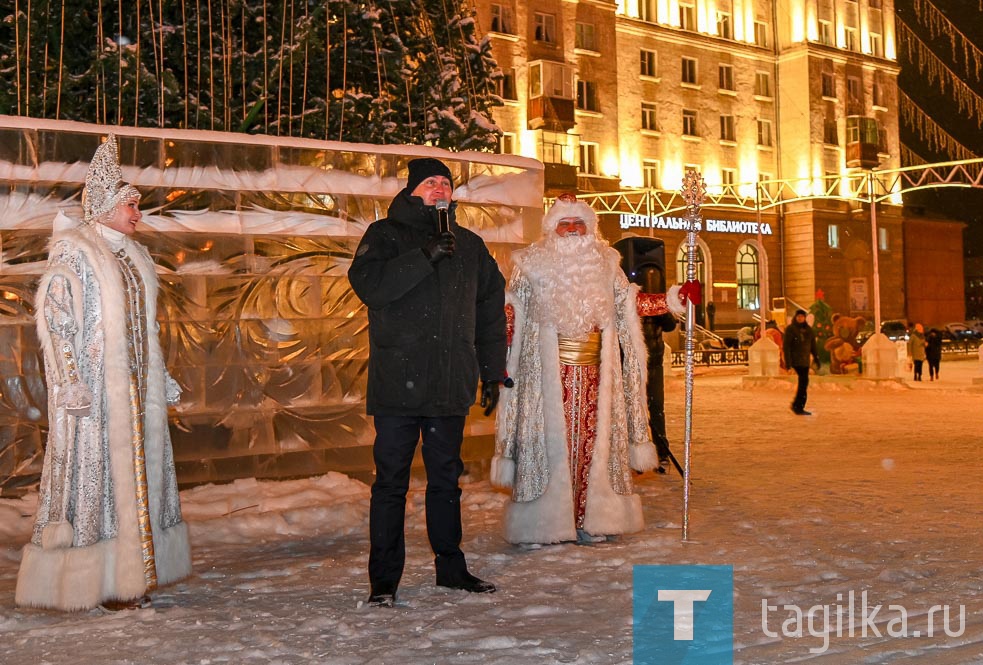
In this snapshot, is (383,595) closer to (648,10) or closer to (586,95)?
(586,95)

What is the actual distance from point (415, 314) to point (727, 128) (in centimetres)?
4373

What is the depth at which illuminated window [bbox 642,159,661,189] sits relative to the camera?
42.5 metres

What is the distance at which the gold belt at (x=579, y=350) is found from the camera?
5949 mm

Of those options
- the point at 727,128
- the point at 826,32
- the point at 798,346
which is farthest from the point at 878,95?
Answer: the point at 798,346

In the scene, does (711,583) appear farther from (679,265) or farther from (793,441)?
(679,265)

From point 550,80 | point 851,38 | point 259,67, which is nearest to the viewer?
point 259,67

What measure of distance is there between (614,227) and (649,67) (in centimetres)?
738

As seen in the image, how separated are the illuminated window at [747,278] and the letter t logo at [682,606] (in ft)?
138

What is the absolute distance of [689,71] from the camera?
147 feet

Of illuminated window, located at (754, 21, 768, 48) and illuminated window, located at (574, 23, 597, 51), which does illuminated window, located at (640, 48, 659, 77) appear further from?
illuminated window, located at (754, 21, 768, 48)

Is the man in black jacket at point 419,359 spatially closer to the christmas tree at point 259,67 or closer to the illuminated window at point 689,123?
the christmas tree at point 259,67

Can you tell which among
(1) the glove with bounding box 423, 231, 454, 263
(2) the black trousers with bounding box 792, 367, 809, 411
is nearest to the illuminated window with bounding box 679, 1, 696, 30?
(2) the black trousers with bounding box 792, 367, 809, 411

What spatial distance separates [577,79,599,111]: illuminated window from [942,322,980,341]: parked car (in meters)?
19.7

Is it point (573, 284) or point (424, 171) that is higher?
point (424, 171)
